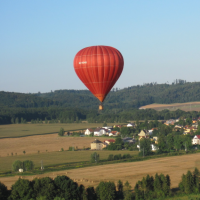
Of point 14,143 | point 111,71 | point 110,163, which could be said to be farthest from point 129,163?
point 14,143

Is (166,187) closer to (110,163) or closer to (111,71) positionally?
(111,71)

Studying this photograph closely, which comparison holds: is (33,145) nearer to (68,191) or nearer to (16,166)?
(16,166)

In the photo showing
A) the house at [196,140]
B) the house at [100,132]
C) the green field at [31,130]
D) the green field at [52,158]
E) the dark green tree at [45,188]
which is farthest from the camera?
the green field at [31,130]

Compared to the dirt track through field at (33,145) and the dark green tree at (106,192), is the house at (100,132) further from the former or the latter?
the dark green tree at (106,192)

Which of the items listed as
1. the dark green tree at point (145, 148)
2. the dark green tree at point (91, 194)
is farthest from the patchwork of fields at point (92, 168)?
the dark green tree at point (91, 194)

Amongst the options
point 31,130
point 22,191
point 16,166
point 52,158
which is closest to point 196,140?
point 52,158

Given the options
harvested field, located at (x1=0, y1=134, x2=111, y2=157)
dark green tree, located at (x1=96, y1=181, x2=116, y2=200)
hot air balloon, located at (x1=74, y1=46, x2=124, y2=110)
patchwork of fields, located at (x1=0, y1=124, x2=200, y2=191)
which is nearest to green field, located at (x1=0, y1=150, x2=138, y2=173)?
patchwork of fields, located at (x1=0, y1=124, x2=200, y2=191)
